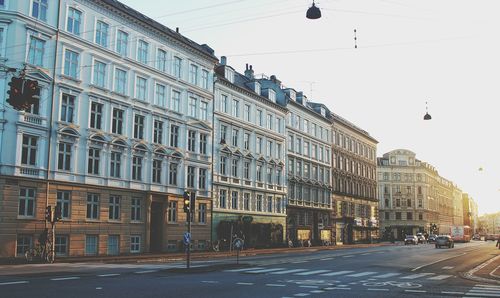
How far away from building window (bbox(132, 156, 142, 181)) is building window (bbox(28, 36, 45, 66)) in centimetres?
1022

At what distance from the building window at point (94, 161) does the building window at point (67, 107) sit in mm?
2757

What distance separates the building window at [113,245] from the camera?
122 ft

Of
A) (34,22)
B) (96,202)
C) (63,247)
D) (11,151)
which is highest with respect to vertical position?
(34,22)

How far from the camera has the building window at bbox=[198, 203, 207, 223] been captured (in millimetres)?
46594

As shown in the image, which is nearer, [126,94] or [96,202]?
[96,202]

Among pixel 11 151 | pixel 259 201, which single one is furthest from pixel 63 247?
pixel 259 201

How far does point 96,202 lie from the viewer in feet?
119

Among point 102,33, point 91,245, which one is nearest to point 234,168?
point 91,245

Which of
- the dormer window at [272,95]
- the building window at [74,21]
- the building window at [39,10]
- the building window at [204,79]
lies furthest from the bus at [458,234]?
the building window at [39,10]

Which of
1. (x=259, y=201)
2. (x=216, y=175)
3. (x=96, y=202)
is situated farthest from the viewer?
(x=259, y=201)

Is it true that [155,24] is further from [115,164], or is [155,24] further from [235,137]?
[235,137]

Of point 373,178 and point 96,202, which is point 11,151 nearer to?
point 96,202

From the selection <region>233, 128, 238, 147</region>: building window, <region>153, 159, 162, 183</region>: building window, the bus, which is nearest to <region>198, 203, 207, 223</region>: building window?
<region>153, 159, 162, 183</region>: building window

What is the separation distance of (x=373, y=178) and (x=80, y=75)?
6590 cm
